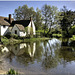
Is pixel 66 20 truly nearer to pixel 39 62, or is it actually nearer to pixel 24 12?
pixel 24 12

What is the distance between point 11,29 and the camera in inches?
1555

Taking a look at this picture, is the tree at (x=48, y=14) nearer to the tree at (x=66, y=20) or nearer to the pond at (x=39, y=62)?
the tree at (x=66, y=20)

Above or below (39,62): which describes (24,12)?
above

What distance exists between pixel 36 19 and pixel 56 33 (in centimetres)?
1581

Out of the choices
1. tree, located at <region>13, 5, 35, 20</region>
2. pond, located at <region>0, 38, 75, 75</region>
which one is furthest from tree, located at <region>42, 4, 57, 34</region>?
pond, located at <region>0, 38, 75, 75</region>

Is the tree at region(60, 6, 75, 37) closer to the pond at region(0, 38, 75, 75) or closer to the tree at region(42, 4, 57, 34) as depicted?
the tree at region(42, 4, 57, 34)

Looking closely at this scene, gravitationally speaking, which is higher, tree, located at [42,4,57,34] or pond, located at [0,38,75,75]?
tree, located at [42,4,57,34]

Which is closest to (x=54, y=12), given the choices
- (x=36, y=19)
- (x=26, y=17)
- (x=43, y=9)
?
(x=43, y=9)

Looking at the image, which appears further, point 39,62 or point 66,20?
point 66,20

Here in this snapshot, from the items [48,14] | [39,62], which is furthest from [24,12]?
[39,62]

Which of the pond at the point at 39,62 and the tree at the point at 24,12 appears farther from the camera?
the tree at the point at 24,12

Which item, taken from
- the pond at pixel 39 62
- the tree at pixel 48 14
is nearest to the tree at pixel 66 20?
the tree at pixel 48 14

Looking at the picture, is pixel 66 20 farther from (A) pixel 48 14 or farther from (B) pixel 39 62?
(B) pixel 39 62

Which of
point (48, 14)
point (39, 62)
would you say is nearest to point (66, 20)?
point (48, 14)
